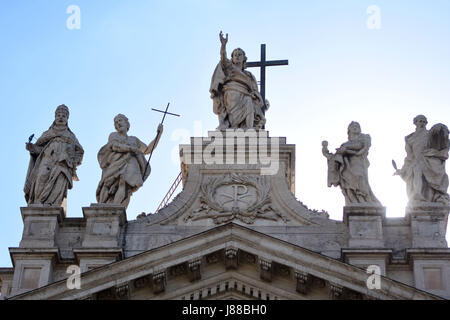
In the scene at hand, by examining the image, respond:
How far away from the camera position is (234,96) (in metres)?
31.0

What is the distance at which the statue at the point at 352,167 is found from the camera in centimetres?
2845

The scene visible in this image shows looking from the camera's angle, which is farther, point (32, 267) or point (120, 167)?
point (120, 167)

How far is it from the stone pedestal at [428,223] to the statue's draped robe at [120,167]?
19.0 feet

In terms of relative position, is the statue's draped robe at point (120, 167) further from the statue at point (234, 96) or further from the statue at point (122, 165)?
the statue at point (234, 96)

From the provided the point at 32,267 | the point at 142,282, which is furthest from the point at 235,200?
the point at 32,267

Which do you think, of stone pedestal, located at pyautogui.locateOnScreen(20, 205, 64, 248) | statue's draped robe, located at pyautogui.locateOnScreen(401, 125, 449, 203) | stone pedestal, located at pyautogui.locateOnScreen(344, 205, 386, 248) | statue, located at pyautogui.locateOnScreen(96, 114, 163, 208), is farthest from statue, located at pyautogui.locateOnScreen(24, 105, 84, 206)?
statue's draped robe, located at pyautogui.locateOnScreen(401, 125, 449, 203)

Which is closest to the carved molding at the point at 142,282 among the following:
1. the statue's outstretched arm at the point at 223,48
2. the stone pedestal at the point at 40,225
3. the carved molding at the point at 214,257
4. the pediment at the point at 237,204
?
the carved molding at the point at 214,257

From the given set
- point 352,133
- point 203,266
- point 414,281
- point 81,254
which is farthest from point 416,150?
point 81,254

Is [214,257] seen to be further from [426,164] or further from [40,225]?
[426,164]

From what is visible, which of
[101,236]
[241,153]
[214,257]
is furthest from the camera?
[241,153]

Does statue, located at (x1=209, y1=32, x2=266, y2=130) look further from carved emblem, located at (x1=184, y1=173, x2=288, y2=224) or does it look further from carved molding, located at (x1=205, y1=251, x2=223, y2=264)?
carved molding, located at (x1=205, y1=251, x2=223, y2=264)

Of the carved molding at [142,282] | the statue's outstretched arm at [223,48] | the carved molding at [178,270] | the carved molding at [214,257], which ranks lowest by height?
the carved molding at [142,282]

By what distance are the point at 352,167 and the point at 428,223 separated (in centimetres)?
219
